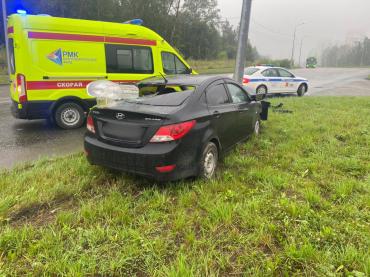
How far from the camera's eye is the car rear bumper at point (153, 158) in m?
3.24

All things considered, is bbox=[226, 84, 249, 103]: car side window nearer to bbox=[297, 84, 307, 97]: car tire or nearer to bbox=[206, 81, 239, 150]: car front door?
bbox=[206, 81, 239, 150]: car front door

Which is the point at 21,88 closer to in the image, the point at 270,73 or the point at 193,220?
the point at 193,220

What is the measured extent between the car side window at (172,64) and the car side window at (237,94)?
3.43 metres

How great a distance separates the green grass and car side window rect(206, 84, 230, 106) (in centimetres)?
98

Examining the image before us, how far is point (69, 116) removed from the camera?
689 cm

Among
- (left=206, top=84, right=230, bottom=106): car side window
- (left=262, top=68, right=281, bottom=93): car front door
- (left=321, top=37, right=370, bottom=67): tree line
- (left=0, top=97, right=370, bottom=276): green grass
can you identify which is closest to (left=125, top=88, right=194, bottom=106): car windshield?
(left=206, top=84, right=230, bottom=106): car side window

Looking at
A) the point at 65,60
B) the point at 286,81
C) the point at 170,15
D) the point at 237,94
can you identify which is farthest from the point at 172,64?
the point at 170,15

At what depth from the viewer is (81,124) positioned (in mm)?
7098

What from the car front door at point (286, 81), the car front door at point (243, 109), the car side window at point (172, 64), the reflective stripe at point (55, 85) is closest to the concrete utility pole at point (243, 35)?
the car side window at point (172, 64)

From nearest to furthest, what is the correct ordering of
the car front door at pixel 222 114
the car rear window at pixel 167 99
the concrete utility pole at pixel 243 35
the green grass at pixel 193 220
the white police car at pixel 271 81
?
the green grass at pixel 193 220 < the car rear window at pixel 167 99 < the car front door at pixel 222 114 < the concrete utility pole at pixel 243 35 < the white police car at pixel 271 81

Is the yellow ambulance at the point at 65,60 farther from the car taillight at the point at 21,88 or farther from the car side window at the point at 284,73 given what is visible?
the car side window at the point at 284,73

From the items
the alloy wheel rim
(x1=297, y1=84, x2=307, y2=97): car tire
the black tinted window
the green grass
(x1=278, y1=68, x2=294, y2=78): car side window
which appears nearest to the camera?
the green grass

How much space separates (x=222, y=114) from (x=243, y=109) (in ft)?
3.07

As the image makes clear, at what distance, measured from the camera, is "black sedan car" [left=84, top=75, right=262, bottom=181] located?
326 cm
